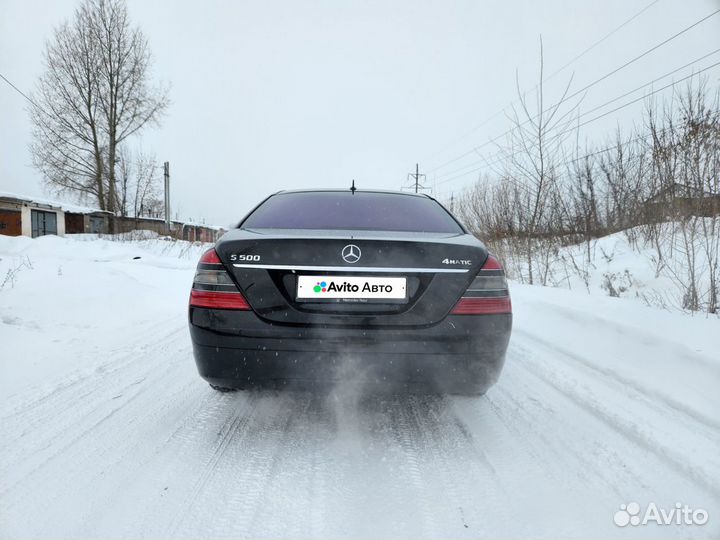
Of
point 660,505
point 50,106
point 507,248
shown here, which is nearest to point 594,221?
point 507,248

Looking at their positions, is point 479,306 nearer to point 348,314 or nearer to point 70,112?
point 348,314

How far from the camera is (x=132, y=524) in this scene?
1194mm

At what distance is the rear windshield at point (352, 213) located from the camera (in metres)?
1.98

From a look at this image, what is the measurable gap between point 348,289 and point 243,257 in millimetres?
480

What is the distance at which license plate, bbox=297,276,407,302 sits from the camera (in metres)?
1.57

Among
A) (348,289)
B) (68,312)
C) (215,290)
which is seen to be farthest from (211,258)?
(68,312)

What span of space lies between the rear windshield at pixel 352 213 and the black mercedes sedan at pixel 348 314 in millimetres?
342

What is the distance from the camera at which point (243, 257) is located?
1.60 m

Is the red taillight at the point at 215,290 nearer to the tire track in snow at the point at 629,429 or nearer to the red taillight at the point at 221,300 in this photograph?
the red taillight at the point at 221,300

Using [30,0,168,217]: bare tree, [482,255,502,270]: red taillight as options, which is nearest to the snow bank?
[482,255,502,270]: red taillight

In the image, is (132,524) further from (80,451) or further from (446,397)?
(446,397)

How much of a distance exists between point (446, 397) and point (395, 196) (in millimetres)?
1338

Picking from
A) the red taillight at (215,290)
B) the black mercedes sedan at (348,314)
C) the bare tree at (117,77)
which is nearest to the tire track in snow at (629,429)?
the black mercedes sedan at (348,314)

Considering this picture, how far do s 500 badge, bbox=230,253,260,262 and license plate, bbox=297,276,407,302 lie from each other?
211 millimetres
